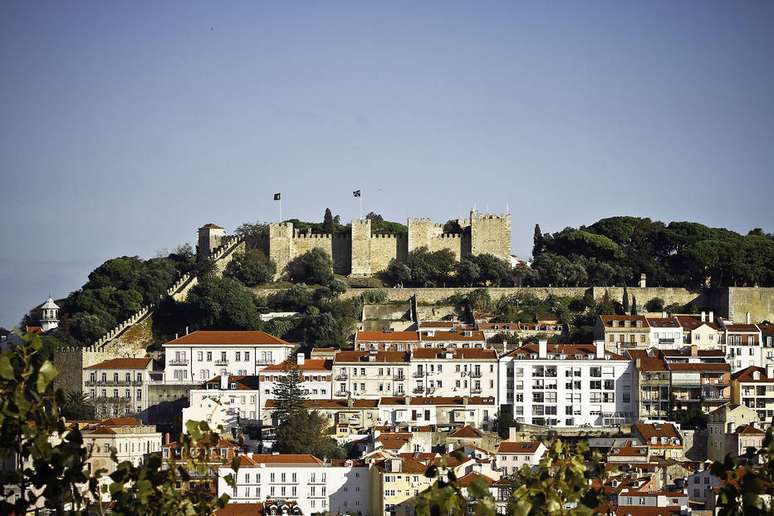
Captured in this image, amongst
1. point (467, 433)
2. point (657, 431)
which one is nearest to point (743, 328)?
point (657, 431)

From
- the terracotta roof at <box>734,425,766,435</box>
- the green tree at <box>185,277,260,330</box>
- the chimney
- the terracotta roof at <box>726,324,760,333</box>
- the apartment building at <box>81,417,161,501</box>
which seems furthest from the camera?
the green tree at <box>185,277,260,330</box>

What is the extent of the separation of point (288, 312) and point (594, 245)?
14.9 meters

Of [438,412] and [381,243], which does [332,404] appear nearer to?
[438,412]

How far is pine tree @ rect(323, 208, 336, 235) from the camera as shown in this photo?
66.8m

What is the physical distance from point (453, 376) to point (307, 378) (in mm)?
Result: 5182

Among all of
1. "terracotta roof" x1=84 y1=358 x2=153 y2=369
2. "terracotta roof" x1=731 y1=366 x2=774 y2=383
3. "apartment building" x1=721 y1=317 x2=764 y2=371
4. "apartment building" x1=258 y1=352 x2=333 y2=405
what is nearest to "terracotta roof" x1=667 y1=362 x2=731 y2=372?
"terracotta roof" x1=731 y1=366 x2=774 y2=383

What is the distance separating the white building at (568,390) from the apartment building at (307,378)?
6157 mm

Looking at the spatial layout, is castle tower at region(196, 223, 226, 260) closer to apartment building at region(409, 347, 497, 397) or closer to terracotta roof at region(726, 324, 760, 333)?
apartment building at region(409, 347, 497, 397)

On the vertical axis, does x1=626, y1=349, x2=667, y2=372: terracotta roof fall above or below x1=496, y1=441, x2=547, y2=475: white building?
above

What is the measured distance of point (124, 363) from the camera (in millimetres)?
52938

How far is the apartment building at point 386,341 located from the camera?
53.4 m

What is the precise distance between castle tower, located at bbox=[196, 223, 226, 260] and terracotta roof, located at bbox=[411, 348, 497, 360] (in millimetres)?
17380

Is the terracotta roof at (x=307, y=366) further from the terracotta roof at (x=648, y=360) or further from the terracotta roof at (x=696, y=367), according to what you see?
the terracotta roof at (x=696, y=367)

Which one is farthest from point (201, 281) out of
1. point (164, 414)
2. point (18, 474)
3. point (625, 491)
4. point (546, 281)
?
point (18, 474)
